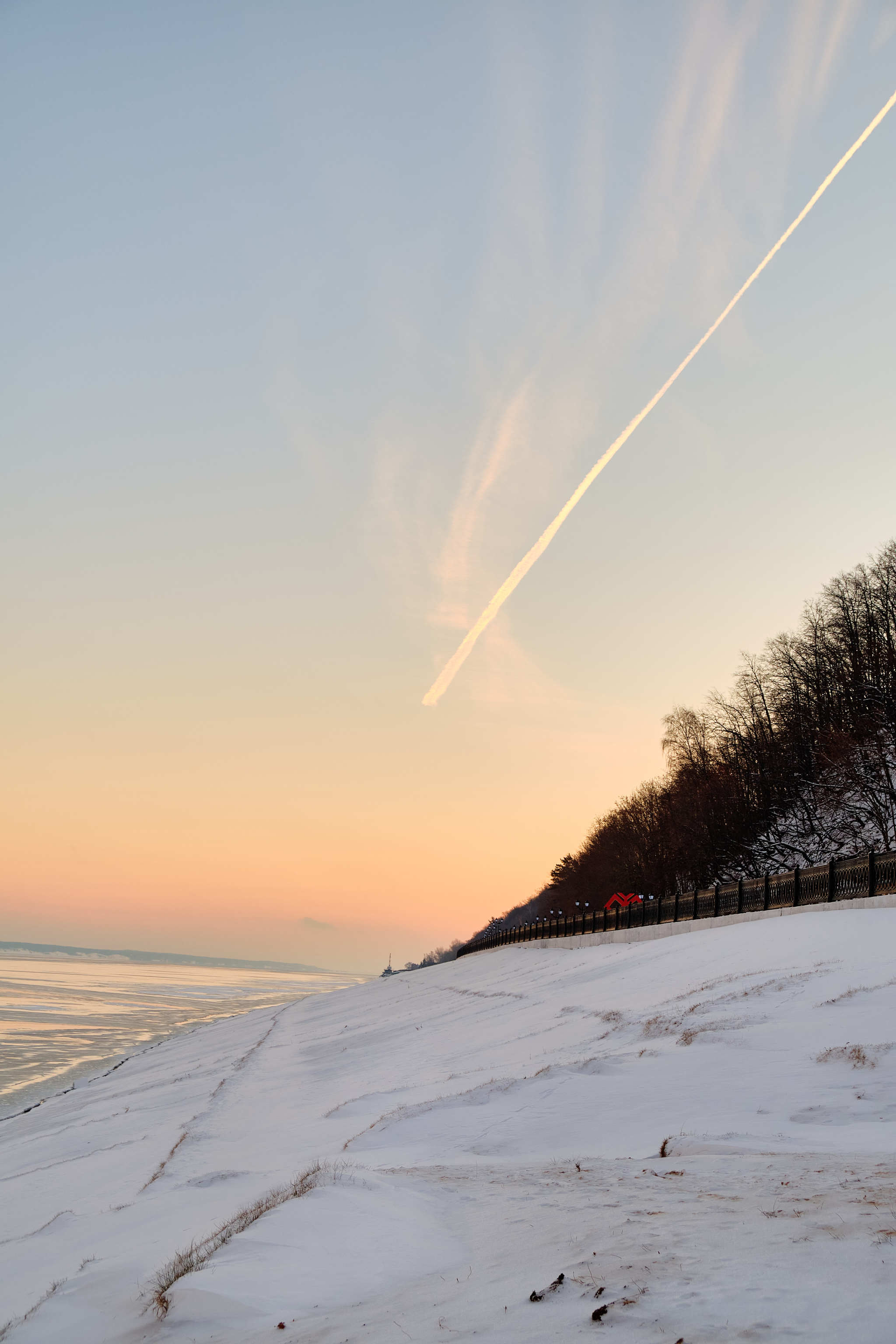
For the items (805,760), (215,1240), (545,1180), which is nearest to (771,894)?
(545,1180)

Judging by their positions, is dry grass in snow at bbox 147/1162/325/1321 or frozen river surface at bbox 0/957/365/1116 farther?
frozen river surface at bbox 0/957/365/1116

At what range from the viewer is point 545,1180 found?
22.2ft

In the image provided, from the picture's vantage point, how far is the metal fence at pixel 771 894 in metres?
18.7

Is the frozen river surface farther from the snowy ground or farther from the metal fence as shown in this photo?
the metal fence

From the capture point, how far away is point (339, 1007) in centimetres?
3853

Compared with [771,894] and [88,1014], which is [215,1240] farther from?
[88,1014]

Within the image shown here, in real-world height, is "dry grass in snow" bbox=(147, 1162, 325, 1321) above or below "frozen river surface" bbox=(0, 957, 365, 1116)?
above

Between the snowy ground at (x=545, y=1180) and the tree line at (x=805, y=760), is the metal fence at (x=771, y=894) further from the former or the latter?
the tree line at (x=805, y=760)

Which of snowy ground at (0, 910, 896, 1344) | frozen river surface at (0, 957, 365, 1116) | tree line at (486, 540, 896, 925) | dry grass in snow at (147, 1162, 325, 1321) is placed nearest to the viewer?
snowy ground at (0, 910, 896, 1344)

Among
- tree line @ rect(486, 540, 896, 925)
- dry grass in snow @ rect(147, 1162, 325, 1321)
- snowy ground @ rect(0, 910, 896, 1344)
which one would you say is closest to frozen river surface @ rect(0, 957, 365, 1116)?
snowy ground @ rect(0, 910, 896, 1344)

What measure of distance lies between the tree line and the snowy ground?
1062 inches

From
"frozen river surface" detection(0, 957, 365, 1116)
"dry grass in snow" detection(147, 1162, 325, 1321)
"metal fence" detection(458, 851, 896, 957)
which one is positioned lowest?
"frozen river surface" detection(0, 957, 365, 1116)

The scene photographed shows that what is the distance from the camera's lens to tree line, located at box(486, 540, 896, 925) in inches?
1688

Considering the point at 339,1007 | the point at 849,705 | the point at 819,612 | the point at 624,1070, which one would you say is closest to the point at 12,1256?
the point at 624,1070
